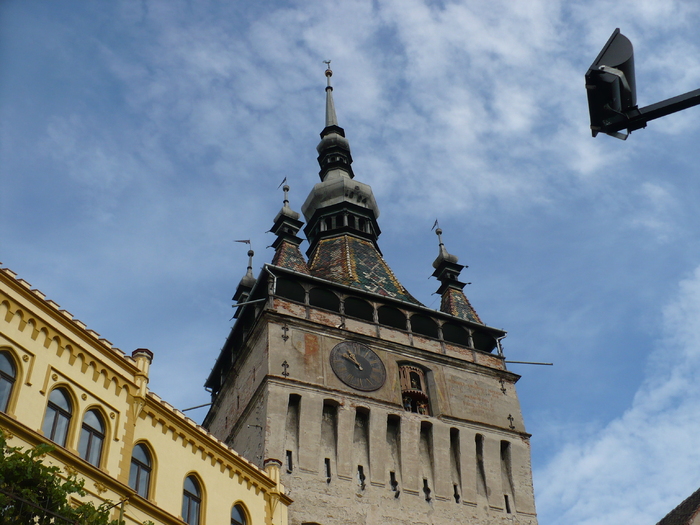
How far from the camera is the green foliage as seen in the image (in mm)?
11016

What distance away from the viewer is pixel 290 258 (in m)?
38.6

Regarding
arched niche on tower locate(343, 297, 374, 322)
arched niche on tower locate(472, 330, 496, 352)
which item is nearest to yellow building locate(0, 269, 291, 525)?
arched niche on tower locate(343, 297, 374, 322)

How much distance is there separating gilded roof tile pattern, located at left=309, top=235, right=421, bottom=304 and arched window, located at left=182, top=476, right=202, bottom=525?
18623mm

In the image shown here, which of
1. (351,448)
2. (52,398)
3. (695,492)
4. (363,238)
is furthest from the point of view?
(363,238)

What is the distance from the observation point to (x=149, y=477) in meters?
17.8

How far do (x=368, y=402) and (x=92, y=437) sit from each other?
52.9 feet

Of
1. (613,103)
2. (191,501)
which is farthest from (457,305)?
(613,103)

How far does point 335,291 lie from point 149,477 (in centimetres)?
1853

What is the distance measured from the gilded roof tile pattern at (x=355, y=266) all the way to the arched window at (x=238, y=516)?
700 inches

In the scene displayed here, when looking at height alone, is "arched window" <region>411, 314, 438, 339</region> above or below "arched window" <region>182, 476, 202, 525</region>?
above

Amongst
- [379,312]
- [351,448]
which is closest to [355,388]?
[351,448]

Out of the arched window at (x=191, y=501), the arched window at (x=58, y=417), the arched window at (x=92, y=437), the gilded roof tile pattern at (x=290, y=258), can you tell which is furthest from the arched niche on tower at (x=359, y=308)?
the arched window at (x=58, y=417)

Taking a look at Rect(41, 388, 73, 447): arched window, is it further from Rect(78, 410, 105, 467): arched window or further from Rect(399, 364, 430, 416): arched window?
Rect(399, 364, 430, 416): arched window

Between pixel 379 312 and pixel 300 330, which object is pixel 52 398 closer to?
pixel 300 330
